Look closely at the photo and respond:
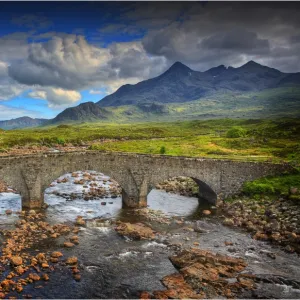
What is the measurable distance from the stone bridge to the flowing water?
306cm

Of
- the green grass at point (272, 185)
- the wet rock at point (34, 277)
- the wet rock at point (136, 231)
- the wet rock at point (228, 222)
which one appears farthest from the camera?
the green grass at point (272, 185)

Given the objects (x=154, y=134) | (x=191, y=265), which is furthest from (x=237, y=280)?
(x=154, y=134)

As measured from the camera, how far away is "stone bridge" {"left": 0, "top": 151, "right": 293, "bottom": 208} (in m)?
36.4

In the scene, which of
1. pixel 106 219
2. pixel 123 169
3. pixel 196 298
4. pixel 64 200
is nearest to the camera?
pixel 196 298

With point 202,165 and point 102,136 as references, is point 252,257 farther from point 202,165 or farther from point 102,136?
point 102,136

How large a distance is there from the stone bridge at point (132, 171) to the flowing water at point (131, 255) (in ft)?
10.0

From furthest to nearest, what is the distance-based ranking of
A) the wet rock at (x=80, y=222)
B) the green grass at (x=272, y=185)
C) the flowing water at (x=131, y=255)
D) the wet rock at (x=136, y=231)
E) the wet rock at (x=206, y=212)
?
the green grass at (x=272, y=185), the wet rock at (x=206, y=212), the wet rock at (x=80, y=222), the wet rock at (x=136, y=231), the flowing water at (x=131, y=255)

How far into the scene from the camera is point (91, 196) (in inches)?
1746

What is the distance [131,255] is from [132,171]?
14.1 metres

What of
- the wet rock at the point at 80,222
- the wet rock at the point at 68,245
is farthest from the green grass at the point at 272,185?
the wet rock at the point at 68,245

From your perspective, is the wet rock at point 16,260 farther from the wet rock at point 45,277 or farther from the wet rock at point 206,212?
the wet rock at point 206,212

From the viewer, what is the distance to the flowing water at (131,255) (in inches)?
856

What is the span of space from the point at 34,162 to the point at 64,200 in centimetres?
785

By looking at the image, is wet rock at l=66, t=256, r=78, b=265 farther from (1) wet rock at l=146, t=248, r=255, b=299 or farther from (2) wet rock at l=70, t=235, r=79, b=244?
(1) wet rock at l=146, t=248, r=255, b=299
